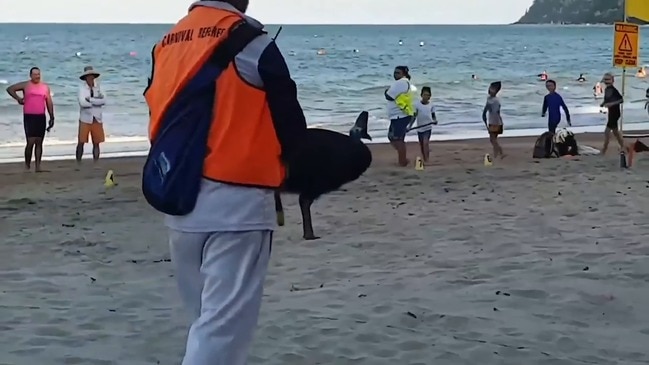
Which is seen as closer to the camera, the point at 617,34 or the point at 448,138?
the point at 617,34

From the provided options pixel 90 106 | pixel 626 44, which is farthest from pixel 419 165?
pixel 90 106

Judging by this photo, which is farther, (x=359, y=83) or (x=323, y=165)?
(x=359, y=83)

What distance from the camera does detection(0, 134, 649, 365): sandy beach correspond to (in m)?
5.01

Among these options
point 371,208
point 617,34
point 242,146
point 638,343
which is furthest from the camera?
point 617,34

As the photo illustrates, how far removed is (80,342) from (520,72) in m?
49.2

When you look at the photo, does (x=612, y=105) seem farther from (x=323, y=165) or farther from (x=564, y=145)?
(x=323, y=165)

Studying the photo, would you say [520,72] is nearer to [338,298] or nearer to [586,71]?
[586,71]

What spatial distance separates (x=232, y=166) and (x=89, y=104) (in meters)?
12.0

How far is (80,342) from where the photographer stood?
518cm

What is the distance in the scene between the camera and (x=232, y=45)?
10.1 feet

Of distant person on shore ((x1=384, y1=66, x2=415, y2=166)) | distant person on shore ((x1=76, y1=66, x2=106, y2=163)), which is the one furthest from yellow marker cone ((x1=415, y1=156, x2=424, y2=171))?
distant person on shore ((x1=76, y1=66, x2=106, y2=163))

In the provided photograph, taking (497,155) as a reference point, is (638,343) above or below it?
above

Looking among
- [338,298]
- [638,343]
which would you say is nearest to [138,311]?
[338,298]

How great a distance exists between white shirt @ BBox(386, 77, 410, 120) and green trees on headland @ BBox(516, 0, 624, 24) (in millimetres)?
158725
